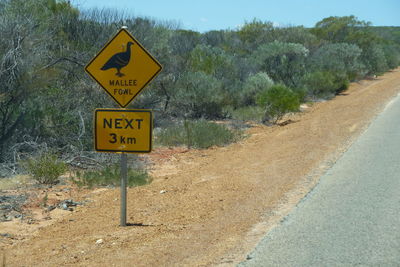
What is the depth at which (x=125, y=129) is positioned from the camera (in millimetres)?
7328

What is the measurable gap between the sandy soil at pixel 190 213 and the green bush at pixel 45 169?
3.98ft

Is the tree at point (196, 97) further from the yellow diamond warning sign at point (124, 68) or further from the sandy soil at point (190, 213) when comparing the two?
the yellow diamond warning sign at point (124, 68)

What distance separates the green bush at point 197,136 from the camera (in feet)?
54.7

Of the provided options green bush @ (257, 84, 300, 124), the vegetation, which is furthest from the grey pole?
green bush @ (257, 84, 300, 124)

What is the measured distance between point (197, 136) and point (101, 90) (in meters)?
3.38

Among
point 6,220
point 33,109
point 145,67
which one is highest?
point 145,67

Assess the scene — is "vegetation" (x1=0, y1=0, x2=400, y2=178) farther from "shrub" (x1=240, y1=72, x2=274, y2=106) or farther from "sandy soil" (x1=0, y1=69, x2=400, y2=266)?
"sandy soil" (x1=0, y1=69, x2=400, y2=266)

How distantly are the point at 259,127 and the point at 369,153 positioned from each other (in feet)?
29.6

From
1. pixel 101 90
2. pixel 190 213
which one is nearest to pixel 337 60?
pixel 101 90

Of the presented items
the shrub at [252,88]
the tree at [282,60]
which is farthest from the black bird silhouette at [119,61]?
the tree at [282,60]

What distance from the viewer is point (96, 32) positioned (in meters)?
19.6

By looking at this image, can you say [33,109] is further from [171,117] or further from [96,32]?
[171,117]

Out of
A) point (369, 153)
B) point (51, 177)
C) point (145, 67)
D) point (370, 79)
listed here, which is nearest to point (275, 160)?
point (369, 153)

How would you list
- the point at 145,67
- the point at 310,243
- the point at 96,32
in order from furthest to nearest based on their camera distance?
1. the point at 96,32
2. the point at 145,67
3. the point at 310,243
